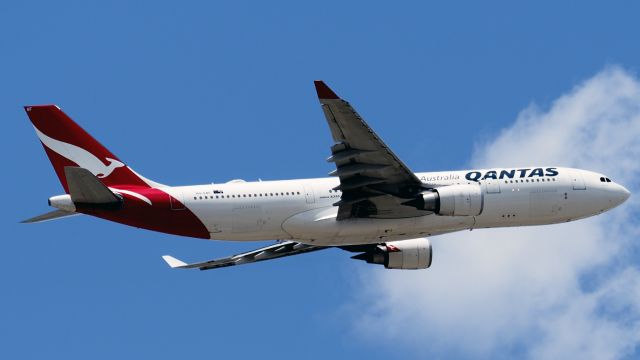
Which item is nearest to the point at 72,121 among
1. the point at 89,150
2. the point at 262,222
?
the point at 89,150

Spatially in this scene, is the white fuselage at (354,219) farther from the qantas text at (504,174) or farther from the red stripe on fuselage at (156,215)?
the red stripe on fuselage at (156,215)

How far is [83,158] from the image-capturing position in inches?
2461

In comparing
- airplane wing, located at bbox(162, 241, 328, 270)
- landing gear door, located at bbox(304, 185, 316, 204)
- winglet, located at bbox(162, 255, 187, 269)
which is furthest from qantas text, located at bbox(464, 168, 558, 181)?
winglet, located at bbox(162, 255, 187, 269)

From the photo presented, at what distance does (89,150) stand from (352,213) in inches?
523

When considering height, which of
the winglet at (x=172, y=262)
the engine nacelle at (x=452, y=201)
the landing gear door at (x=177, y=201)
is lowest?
the winglet at (x=172, y=262)

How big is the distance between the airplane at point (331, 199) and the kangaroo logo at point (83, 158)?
5cm

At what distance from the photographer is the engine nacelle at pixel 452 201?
61125mm

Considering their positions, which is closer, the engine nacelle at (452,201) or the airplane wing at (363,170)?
the airplane wing at (363,170)

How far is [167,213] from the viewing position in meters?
60.9

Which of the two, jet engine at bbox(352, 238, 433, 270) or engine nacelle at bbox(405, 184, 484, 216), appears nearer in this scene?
engine nacelle at bbox(405, 184, 484, 216)

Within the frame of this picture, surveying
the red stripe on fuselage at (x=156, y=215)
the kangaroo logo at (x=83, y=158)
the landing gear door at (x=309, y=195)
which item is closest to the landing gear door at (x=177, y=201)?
the red stripe on fuselage at (x=156, y=215)

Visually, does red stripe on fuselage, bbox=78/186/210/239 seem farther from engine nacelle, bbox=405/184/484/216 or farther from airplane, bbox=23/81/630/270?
engine nacelle, bbox=405/184/484/216

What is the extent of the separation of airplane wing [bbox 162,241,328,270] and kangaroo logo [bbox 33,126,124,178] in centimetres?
827

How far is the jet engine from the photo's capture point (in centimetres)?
6869
